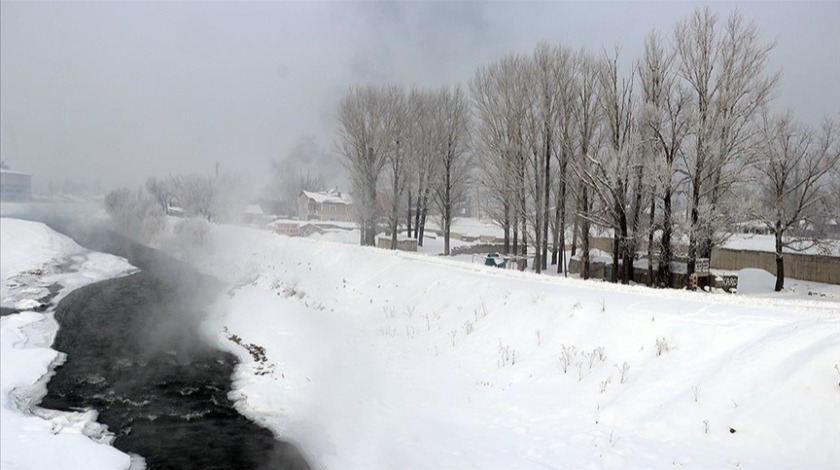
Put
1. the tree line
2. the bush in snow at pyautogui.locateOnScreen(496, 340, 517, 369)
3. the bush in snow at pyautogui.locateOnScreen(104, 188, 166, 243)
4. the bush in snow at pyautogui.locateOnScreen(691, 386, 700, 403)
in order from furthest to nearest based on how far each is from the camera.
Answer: the bush in snow at pyautogui.locateOnScreen(104, 188, 166, 243)
the tree line
the bush in snow at pyautogui.locateOnScreen(496, 340, 517, 369)
the bush in snow at pyautogui.locateOnScreen(691, 386, 700, 403)

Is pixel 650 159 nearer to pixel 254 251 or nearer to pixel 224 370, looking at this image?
pixel 224 370

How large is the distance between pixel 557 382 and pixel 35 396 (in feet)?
42.3

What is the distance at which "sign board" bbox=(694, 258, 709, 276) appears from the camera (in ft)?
76.0

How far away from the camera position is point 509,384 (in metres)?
11.2

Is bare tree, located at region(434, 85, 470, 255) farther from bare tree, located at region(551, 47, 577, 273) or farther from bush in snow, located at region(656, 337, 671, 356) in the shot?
bush in snow, located at region(656, 337, 671, 356)

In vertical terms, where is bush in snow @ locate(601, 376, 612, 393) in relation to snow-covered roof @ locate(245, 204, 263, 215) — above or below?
below

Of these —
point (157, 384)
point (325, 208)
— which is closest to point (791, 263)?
point (157, 384)

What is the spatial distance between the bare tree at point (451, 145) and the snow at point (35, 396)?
1039 inches

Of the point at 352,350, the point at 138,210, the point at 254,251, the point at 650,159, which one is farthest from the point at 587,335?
the point at 138,210

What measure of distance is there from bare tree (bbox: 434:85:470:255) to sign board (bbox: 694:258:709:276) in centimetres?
2068

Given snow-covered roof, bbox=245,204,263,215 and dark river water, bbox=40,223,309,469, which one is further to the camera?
snow-covered roof, bbox=245,204,263,215

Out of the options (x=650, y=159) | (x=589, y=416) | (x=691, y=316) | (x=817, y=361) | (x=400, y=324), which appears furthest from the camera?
(x=650, y=159)

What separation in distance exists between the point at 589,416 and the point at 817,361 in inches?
148

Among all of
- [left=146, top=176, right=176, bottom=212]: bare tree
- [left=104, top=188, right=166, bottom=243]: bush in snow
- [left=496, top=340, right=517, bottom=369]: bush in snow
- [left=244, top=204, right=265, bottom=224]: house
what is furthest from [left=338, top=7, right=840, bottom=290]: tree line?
[left=146, top=176, right=176, bottom=212]: bare tree
